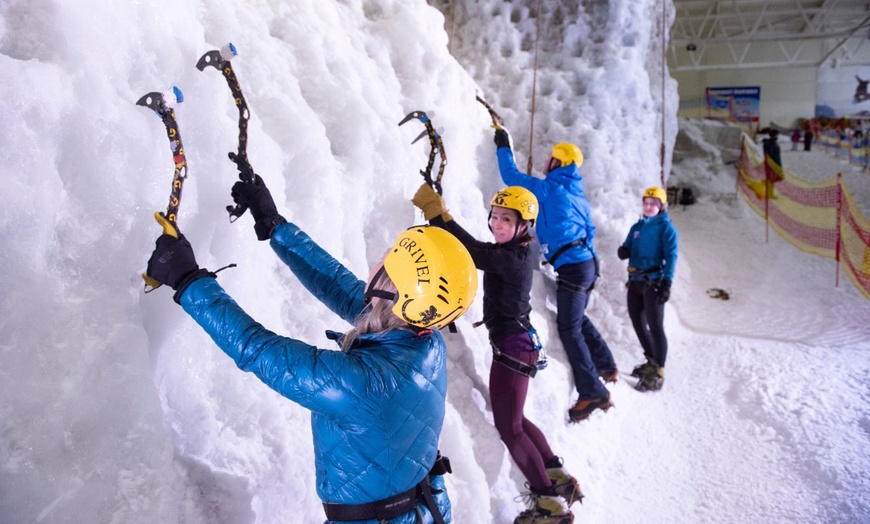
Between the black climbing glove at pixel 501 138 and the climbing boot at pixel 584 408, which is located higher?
the black climbing glove at pixel 501 138

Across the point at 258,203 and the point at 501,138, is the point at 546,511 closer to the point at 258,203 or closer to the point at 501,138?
the point at 258,203

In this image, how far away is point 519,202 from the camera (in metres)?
3.06

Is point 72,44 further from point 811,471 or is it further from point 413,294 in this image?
point 811,471

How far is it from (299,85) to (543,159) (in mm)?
3249

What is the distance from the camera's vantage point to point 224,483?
185 centimetres

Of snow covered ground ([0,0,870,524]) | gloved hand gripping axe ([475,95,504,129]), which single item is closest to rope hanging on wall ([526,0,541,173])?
snow covered ground ([0,0,870,524])

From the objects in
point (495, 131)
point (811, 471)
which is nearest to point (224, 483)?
point (495, 131)

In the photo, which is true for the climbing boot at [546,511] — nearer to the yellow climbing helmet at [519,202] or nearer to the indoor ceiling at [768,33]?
the yellow climbing helmet at [519,202]

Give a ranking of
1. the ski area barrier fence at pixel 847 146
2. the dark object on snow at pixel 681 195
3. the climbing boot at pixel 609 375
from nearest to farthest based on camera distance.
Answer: the climbing boot at pixel 609 375 → the dark object on snow at pixel 681 195 → the ski area barrier fence at pixel 847 146

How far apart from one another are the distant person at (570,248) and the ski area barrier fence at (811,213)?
16.6 feet

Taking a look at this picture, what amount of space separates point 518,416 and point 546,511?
47cm

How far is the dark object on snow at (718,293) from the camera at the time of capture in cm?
734

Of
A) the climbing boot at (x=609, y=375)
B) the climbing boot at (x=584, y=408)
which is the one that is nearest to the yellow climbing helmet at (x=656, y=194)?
the climbing boot at (x=609, y=375)

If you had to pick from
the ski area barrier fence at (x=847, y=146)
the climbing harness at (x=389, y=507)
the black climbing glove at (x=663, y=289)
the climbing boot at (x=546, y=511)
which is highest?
the climbing harness at (x=389, y=507)
